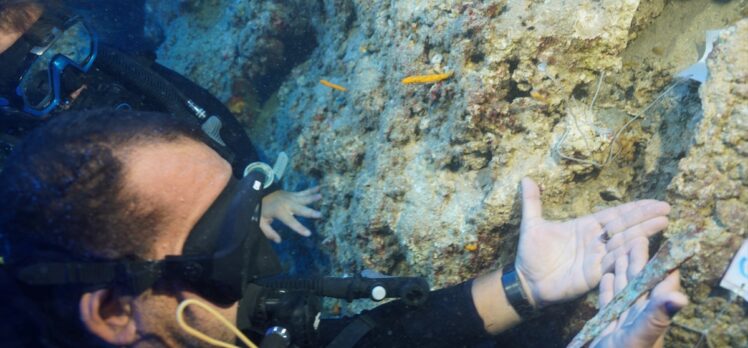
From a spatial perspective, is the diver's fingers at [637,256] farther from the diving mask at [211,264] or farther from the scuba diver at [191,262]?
the diving mask at [211,264]

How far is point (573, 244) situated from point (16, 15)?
4641 mm

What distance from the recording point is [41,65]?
3.74 meters

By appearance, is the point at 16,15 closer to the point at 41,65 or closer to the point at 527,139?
the point at 41,65

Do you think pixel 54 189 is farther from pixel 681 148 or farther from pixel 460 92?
pixel 681 148

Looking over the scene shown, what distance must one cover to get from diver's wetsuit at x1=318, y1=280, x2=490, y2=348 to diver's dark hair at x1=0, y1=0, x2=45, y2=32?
359cm

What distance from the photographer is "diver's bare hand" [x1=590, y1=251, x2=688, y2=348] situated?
1.52 metres

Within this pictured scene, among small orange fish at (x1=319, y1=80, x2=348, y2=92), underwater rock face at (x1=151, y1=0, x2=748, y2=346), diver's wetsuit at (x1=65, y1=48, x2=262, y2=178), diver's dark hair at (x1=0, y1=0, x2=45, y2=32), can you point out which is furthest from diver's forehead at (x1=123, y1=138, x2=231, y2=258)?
diver's dark hair at (x1=0, y1=0, x2=45, y2=32)

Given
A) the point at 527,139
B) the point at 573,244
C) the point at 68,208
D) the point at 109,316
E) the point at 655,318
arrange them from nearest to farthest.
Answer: the point at 655,318 → the point at 68,208 → the point at 109,316 → the point at 573,244 → the point at 527,139

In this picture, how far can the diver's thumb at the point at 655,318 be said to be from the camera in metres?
1.50

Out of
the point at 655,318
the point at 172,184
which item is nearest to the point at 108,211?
the point at 172,184

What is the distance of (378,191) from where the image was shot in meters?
3.44

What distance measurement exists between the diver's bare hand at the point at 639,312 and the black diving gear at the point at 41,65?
4.32 metres

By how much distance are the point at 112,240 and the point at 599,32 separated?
111 inches

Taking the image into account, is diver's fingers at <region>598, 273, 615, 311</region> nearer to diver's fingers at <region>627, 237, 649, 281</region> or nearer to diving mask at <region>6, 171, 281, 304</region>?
diver's fingers at <region>627, 237, 649, 281</region>
